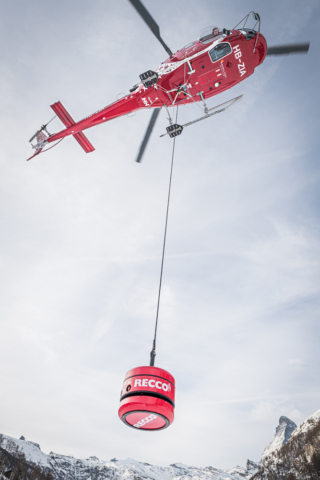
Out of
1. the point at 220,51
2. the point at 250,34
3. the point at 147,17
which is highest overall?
the point at 250,34

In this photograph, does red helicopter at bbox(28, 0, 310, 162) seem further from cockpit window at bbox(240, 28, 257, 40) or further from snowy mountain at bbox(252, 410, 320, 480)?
snowy mountain at bbox(252, 410, 320, 480)

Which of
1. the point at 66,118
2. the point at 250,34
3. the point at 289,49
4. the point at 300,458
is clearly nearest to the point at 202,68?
the point at 250,34

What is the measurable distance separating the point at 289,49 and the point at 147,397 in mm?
13123

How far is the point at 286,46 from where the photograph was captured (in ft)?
38.9

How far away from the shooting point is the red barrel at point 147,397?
5.02 m

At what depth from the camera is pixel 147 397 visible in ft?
16.5

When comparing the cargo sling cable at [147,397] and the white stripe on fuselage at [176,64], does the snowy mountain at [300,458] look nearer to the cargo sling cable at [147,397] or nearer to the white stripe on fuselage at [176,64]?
the cargo sling cable at [147,397]

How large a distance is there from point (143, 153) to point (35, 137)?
6.93 metres

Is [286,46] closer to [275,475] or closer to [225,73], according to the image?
[225,73]

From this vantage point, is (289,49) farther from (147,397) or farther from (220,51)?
(147,397)

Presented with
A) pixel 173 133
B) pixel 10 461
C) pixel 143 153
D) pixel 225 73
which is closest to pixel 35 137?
pixel 143 153

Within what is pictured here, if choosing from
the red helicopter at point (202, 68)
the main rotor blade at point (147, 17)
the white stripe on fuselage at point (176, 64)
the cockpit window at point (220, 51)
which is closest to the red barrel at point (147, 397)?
the red helicopter at point (202, 68)

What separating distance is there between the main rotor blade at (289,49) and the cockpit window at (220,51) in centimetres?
180

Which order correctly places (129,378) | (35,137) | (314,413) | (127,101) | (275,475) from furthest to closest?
(314,413)
(275,475)
(35,137)
(127,101)
(129,378)
